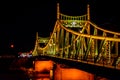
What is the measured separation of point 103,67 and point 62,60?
8285mm

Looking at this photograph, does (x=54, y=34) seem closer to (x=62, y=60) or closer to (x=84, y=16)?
(x=84, y=16)

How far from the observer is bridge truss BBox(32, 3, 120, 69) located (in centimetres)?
1827

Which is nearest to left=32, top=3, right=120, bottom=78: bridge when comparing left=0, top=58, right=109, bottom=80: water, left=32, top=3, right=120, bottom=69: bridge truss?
left=32, top=3, right=120, bottom=69: bridge truss

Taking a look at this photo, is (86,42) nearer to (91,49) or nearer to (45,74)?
(91,49)

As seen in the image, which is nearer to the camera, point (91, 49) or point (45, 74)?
point (91, 49)

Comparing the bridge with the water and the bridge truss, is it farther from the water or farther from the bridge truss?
the water

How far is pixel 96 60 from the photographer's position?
60.3 feet

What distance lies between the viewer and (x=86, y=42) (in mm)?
28469

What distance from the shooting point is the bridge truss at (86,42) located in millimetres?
18266

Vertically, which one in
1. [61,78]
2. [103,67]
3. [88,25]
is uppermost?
[88,25]

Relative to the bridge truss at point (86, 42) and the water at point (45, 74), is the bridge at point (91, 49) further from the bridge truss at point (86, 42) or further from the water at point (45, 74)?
the water at point (45, 74)

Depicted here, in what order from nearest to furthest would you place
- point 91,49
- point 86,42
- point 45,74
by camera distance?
point 91,49, point 86,42, point 45,74

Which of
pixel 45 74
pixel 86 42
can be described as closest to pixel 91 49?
pixel 86 42

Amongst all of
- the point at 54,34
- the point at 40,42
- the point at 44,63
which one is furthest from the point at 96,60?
the point at 40,42
